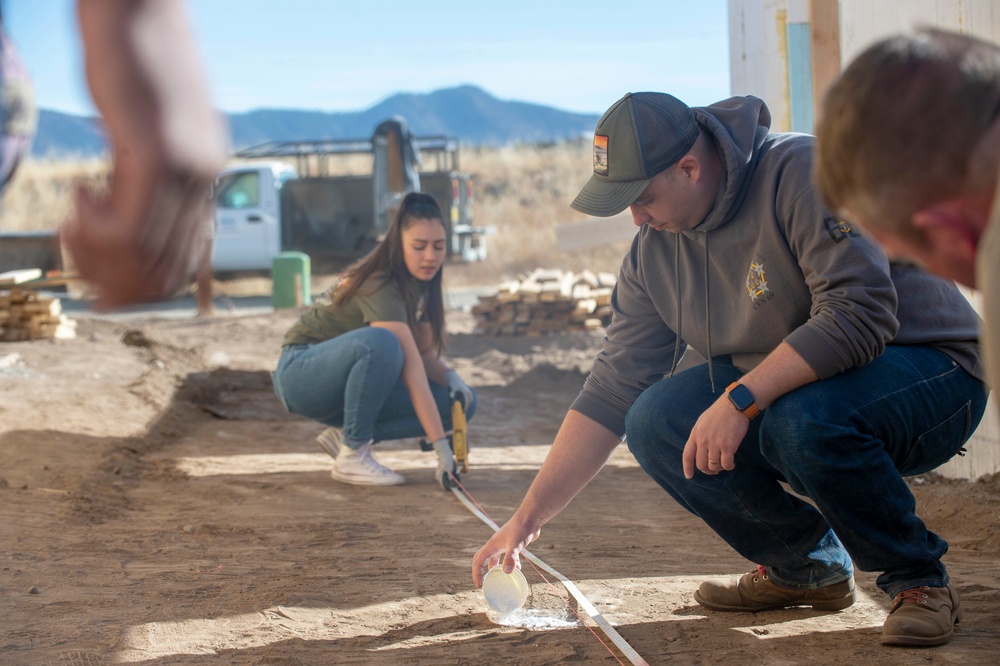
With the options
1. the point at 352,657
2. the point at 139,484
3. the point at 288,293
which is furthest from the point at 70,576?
the point at 288,293

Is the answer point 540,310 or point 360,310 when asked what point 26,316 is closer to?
point 540,310

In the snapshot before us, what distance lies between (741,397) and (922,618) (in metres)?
0.69

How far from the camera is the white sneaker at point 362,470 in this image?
4.96 meters

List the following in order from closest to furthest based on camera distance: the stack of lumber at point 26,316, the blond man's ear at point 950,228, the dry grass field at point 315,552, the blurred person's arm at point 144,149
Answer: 1. the blurred person's arm at point 144,149
2. the blond man's ear at point 950,228
3. the dry grass field at point 315,552
4. the stack of lumber at point 26,316

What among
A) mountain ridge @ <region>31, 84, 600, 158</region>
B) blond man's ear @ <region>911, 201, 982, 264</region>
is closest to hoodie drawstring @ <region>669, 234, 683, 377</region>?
blond man's ear @ <region>911, 201, 982, 264</region>

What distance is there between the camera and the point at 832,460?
8.09 feet

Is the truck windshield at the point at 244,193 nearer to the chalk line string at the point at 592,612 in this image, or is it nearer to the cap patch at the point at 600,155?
the chalk line string at the point at 592,612

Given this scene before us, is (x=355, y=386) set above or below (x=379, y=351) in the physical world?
below

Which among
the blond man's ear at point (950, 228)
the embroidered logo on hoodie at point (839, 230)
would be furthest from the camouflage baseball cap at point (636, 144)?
the blond man's ear at point (950, 228)

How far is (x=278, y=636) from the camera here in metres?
2.80

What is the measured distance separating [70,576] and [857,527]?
2.49 m

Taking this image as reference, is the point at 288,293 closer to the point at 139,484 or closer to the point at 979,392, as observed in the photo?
the point at 139,484

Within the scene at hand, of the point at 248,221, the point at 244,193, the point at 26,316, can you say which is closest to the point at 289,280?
the point at 248,221

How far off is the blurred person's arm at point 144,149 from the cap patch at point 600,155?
215 cm
